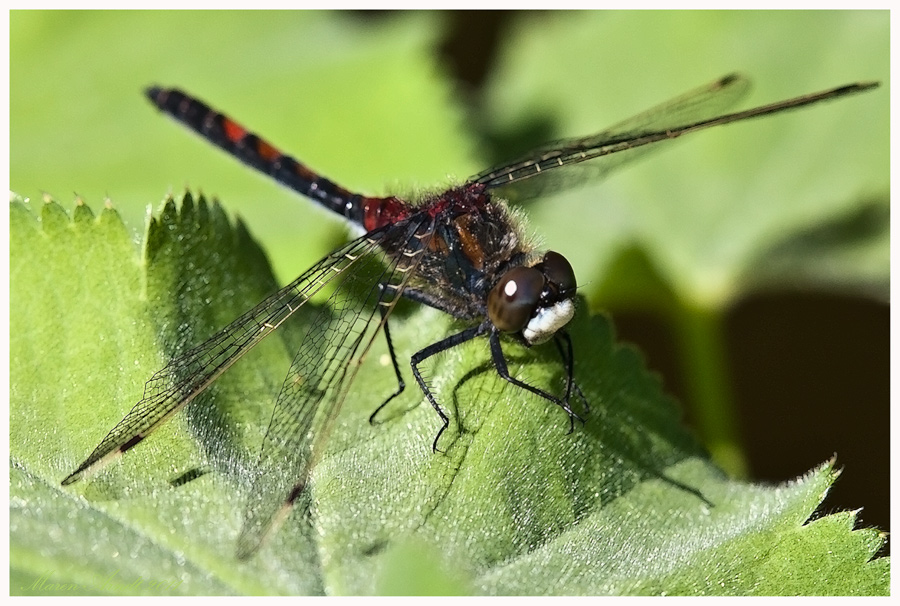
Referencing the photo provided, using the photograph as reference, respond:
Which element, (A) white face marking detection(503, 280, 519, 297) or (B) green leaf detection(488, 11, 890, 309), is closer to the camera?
(A) white face marking detection(503, 280, 519, 297)

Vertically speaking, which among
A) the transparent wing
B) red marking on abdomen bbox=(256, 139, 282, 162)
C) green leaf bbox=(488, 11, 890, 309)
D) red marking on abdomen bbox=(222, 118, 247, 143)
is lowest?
green leaf bbox=(488, 11, 890, 309)

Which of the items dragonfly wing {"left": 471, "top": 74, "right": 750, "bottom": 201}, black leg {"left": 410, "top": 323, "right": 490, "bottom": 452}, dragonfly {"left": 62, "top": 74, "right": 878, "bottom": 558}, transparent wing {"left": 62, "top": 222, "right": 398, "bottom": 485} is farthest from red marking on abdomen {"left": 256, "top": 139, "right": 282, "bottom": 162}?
black leg {"left": 410, "top": 323, "right": 490, "bottom": 452}

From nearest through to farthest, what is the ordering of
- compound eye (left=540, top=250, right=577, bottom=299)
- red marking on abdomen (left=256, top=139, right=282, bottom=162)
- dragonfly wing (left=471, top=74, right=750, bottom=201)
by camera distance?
compound eye (left=540, top=250, right=577, bottom=299) → dragonfly wing (left=471, top=74, right=750, bottom=201) → red marking on abdomen (left=256, top=139, right=282, bottom=162)

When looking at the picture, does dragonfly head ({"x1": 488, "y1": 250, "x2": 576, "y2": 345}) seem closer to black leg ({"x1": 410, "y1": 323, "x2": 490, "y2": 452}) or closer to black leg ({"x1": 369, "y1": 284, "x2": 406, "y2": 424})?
black leg ({"x1": 410, "y1": 323, "x2": 490, "y2": 452})

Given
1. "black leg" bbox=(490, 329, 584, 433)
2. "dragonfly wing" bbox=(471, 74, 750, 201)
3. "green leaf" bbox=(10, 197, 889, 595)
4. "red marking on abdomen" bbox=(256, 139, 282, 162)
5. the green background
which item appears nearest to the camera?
"green leaf" bbox=(10, 197, 889, 595)

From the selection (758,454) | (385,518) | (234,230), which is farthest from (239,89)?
(758,454)

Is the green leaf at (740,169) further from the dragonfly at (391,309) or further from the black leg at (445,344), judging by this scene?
the black leg at (445,344)
